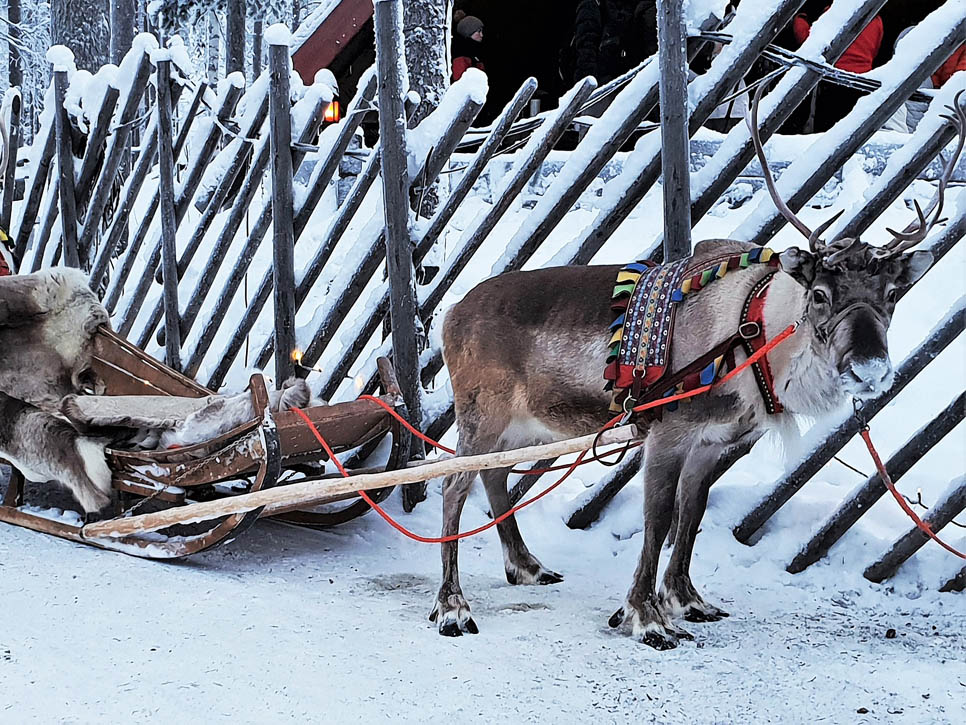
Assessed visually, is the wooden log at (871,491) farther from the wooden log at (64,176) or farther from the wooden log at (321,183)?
the wooden log at (64,176)

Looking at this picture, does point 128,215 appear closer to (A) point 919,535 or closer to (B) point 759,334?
(B) point 759,334

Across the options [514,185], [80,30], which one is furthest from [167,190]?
[80,30]

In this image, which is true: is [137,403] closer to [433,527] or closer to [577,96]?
[433,527]

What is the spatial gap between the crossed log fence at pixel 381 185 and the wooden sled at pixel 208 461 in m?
0.53

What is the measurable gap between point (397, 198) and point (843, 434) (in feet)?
6.94

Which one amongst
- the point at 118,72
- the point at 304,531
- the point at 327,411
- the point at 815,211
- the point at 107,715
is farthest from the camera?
the point at 815,211

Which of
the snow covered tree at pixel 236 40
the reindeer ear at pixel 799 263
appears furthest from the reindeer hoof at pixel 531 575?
the snow covered tree at pixel 236 40

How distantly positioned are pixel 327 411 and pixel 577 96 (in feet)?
5.55

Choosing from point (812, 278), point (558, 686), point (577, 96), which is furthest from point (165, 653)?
point (577, 96)

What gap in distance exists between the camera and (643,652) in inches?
123

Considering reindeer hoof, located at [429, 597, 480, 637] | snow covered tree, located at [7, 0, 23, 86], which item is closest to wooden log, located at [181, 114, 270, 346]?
reindeer hoof, located at [429, 597, 480, 637]

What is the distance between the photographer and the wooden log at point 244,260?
16.0ft

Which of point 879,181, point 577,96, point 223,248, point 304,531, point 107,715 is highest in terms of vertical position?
point 577,96

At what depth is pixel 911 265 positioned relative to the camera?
9.11 ft
